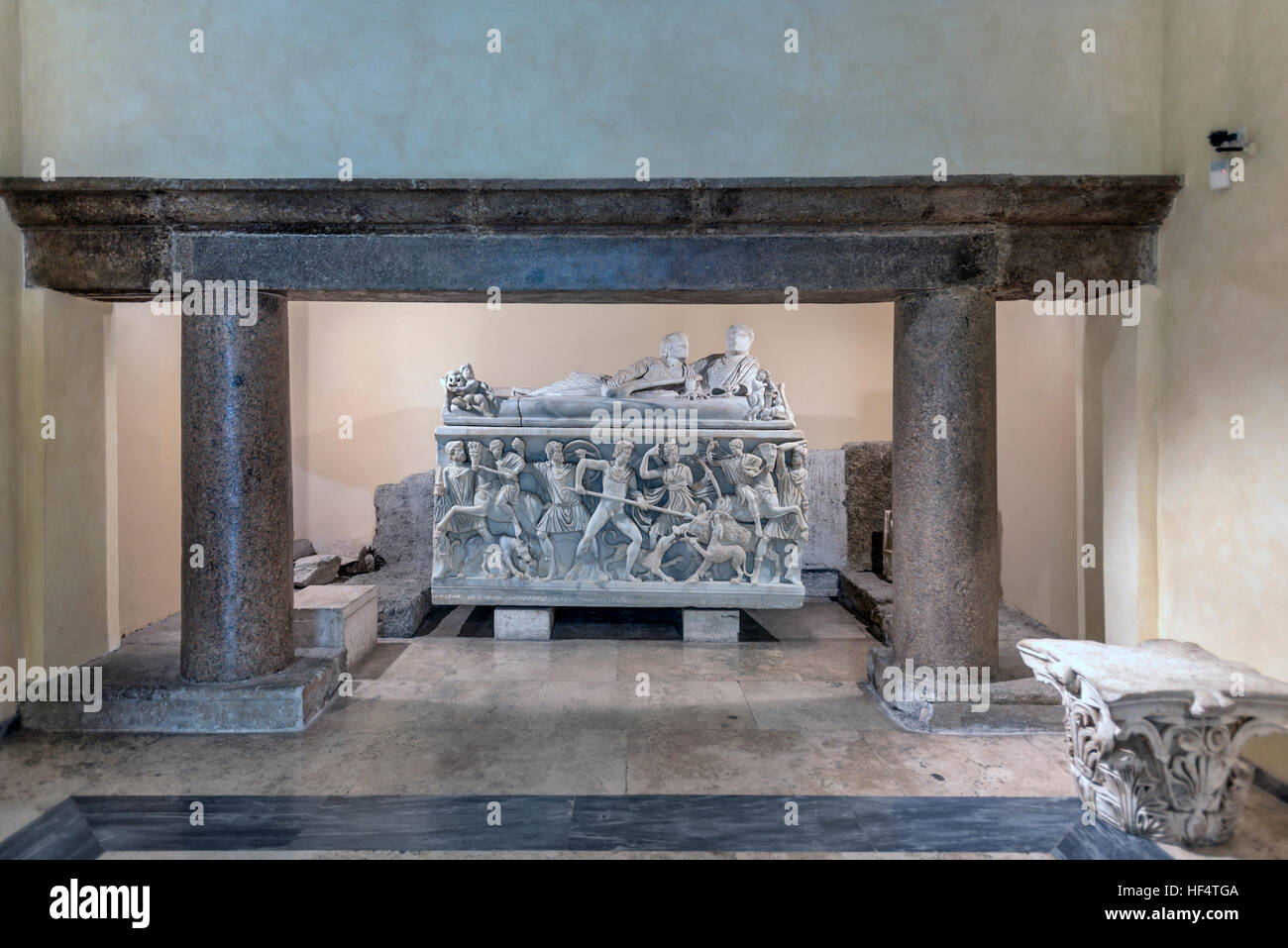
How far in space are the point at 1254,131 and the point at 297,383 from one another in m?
7.72

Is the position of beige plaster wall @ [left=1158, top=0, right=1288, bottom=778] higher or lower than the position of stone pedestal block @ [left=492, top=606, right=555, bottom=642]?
higher

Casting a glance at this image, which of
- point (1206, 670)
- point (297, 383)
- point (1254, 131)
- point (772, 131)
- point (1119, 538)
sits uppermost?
point (772, 131)

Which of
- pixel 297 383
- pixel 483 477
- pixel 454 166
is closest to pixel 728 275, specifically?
pixel 454 166

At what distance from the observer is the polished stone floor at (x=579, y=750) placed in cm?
309

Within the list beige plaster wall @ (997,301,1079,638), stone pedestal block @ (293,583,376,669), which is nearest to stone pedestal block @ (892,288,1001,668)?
beige plaster wall @ (997,301,1079,638)

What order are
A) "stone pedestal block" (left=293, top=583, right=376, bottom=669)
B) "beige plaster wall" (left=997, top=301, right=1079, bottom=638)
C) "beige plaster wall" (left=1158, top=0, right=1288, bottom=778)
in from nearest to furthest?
1. "beige plaster wall" (left=1158, top=0, right=1288, bottom=778)
2. "stone pedestal block" (left=293, top=583, right=376, bottom=669)
3. "beige plaster wall" (left=997, top=301, right=1079, bottom=638)

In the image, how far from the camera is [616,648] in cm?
512

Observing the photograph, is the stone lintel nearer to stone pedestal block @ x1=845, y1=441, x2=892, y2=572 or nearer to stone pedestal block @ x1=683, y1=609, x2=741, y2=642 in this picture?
stone pedestal block @ x1=683, y1=609, x2=741, y2=642

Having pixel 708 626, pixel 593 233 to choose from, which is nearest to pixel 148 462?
pixel 593 233

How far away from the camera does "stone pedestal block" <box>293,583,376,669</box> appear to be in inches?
178

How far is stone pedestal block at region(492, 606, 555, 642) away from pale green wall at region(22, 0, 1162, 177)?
301 centimetres

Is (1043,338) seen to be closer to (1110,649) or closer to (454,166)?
(1110,649)

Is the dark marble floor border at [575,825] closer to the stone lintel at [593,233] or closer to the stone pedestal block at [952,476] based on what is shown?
the stone pedestal block at [952,476]

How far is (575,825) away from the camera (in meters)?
2.81
